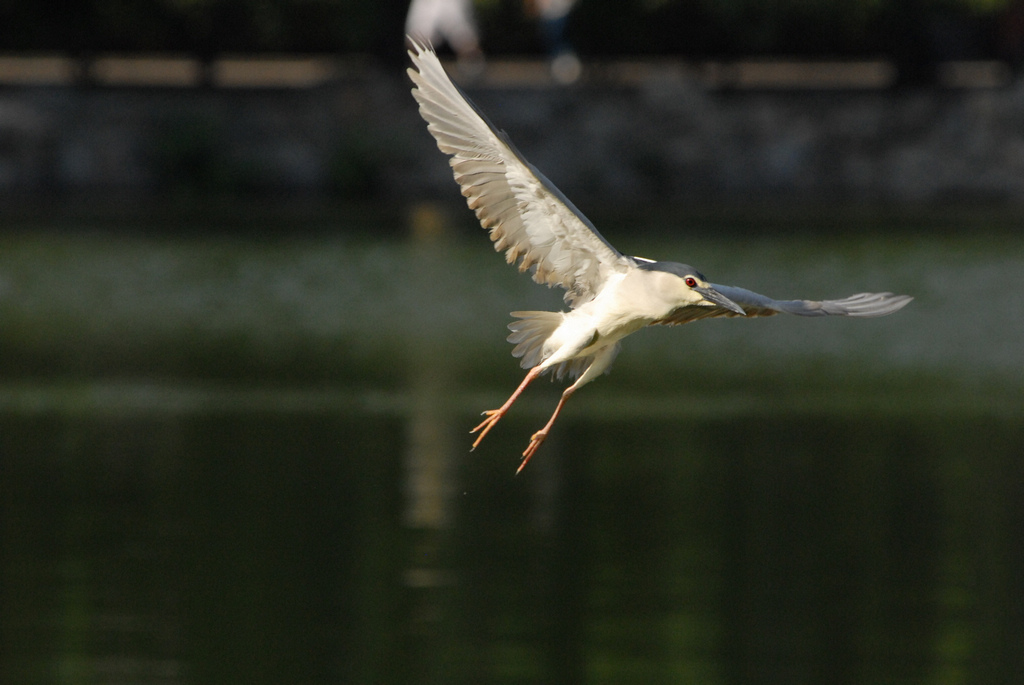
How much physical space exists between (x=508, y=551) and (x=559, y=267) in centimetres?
507

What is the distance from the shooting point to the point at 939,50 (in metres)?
36.9

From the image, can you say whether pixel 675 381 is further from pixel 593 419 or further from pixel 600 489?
pixel 600 489

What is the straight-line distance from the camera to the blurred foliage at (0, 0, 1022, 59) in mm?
34344

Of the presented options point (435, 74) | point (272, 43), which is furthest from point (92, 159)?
point (435, 74)

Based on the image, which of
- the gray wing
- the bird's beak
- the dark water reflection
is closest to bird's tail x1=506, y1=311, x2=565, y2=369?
the gray wing

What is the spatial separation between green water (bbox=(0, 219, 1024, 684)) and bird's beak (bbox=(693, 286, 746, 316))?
132 inches

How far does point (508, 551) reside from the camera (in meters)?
12.9

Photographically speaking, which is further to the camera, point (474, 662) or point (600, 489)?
point (600, 489)

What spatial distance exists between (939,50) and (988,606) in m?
26.6

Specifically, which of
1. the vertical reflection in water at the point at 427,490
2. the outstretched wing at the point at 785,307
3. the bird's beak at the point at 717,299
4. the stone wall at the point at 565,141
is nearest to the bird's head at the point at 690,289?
A: the bird's beak at the point at 717,299

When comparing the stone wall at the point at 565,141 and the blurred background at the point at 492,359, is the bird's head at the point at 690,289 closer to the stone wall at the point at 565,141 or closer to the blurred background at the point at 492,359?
the blurred background at the point at 492,359

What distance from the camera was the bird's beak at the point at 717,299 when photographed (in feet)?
24.7

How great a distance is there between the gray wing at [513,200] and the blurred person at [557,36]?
25847 mm

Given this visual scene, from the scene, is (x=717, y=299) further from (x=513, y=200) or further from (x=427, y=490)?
(x=427, y=490)
